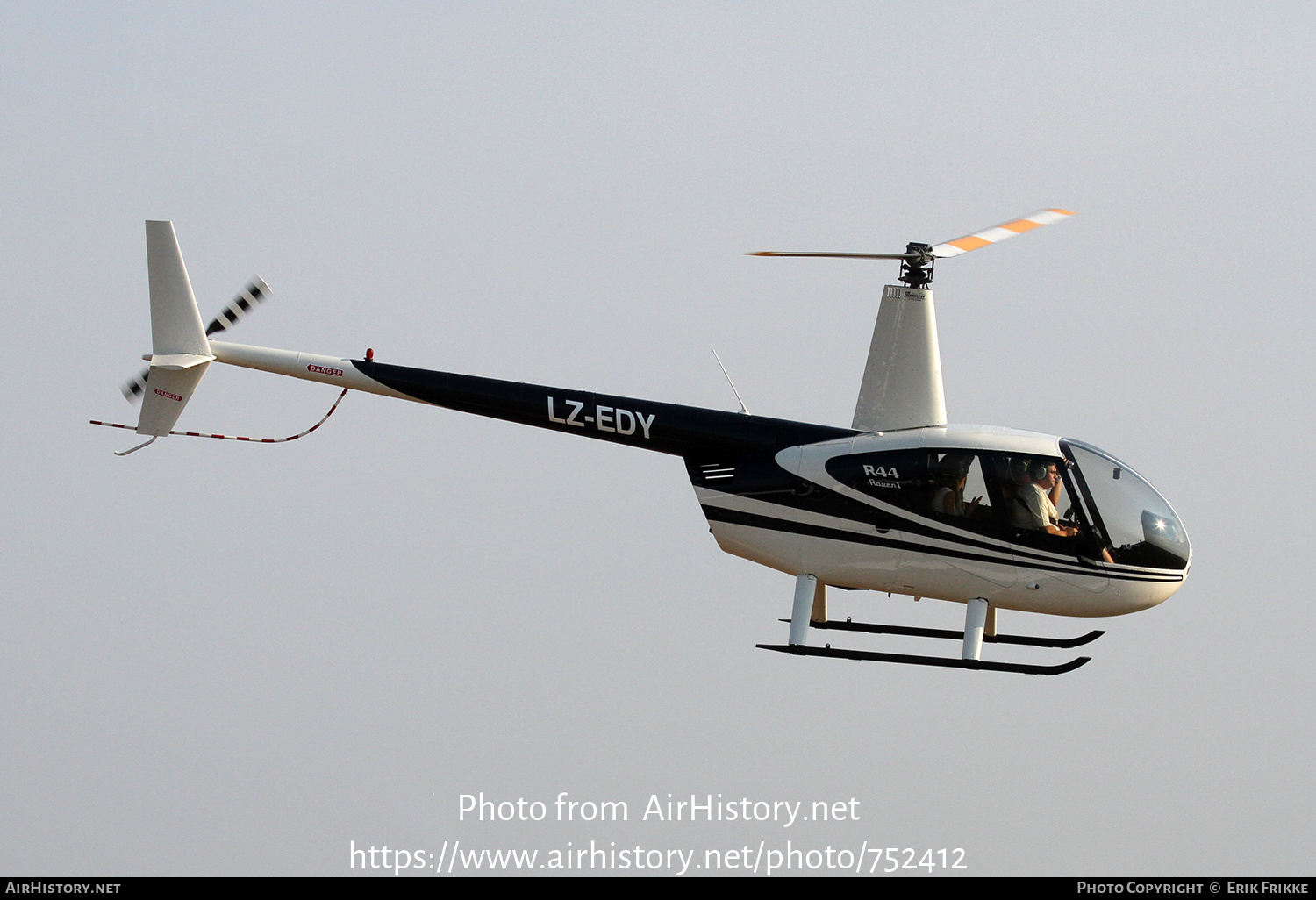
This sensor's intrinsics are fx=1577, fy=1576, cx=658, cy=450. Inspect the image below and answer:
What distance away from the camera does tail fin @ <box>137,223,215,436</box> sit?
19.0 m

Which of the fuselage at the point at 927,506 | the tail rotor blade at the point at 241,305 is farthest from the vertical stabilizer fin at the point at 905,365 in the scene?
the tail rotor blade at the point at 241,305

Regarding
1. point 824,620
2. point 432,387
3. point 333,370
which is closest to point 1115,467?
point 824,620

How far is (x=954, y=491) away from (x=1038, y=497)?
0.86 metres

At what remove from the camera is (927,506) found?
16609 millimetres

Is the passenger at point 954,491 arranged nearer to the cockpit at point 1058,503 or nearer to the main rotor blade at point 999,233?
the cockpit at point 1058,503

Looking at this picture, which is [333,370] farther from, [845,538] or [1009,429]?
[1009,429]

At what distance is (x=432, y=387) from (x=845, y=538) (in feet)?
16.7

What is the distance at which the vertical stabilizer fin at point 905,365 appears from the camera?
17.2 meters

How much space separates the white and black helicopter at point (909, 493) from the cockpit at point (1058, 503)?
0.02 m

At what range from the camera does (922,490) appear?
16.6 metres

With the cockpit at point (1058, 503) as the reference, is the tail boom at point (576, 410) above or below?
above

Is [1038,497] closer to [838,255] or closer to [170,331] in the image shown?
[838,255]

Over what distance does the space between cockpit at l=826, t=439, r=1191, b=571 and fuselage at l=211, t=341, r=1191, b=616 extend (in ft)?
0.04

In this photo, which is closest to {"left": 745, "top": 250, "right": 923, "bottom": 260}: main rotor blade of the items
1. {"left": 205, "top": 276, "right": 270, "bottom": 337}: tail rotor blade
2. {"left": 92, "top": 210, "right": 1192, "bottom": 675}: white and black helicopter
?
{"left": 92, "top": 210, "right": 1192, "bottom": 675}: white and black helicopter
